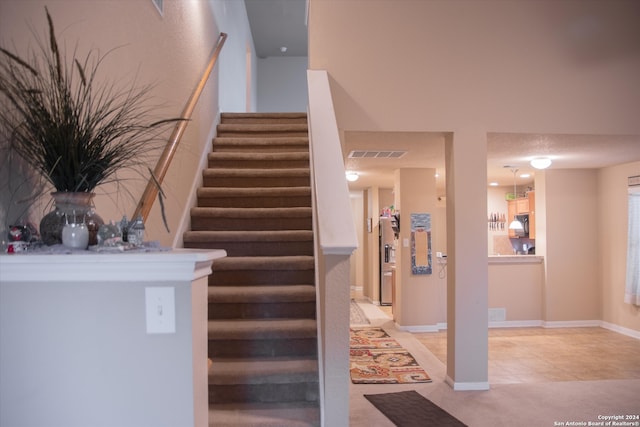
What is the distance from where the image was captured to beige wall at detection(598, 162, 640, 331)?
20.7 feet

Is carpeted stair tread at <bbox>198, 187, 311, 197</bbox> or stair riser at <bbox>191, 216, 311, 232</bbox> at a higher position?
carpeted stair tread at <bbox>198, 187, 311, 197</bbox>

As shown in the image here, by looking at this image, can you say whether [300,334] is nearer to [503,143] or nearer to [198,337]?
[198,337]

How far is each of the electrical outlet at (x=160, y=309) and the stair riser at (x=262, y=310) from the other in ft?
5.31

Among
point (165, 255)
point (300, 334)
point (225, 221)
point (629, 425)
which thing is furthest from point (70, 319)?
point (629, 425)

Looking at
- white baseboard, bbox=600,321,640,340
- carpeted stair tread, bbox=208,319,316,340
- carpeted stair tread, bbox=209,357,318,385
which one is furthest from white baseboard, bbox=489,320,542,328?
carpeted stair tread, bbox=209,357,318,385

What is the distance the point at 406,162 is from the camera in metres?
5.91

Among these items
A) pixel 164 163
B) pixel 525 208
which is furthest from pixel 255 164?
pixel 525 208

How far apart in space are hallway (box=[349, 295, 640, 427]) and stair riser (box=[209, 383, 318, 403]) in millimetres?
1096

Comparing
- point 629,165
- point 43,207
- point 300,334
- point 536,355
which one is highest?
point 629,165

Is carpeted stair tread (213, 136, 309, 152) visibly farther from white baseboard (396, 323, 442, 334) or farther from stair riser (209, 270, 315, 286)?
white baseboard (396, 323, 442, 334)

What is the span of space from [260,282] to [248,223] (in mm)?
582

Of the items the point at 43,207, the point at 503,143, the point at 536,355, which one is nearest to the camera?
the point at 43,207

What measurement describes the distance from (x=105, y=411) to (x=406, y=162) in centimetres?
512

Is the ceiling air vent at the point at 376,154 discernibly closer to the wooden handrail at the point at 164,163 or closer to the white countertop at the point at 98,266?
the wooden handrail at the point at 164,163
